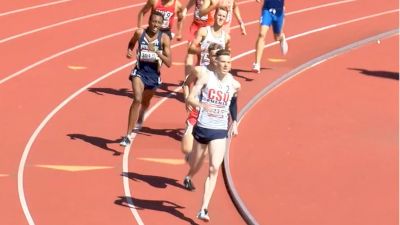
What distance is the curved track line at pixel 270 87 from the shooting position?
1297 centimetres

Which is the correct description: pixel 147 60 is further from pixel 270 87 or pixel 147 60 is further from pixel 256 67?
pixel 256 67

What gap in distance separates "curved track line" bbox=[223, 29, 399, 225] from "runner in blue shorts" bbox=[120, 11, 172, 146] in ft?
4.44

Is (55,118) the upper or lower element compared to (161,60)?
lower

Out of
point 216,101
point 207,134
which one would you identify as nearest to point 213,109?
point 216,101

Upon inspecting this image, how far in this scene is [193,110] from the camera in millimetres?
13086

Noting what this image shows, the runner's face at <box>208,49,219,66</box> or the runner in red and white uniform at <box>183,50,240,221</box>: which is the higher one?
the runner's face at <box>208,49,219,66</box>

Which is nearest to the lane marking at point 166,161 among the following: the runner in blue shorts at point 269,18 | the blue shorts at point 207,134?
the blue shorts at point 207,134

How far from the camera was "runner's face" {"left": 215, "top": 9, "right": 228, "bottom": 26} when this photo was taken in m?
14.9

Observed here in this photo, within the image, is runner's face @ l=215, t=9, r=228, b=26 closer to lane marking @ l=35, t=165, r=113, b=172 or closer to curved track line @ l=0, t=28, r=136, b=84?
lane marking @ l=35, t=165, r=113, b=172

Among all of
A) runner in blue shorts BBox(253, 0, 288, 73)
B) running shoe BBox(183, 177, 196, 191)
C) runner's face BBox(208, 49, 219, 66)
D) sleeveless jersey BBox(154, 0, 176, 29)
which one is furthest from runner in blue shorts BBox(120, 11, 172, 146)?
runner in blue shorts BBox(253, 0, 288, 73)

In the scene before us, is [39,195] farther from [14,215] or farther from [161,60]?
[161,60]

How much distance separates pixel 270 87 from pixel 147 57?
3876mm

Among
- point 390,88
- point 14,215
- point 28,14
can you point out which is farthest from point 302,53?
point 14,215

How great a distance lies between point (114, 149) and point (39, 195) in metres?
2.07
